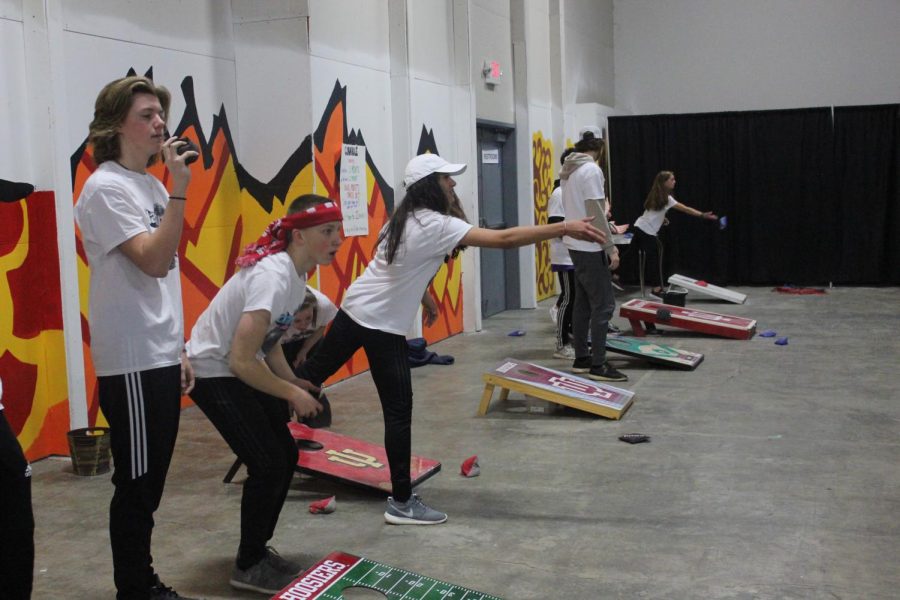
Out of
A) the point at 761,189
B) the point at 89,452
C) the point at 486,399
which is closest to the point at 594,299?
the point at 486,399

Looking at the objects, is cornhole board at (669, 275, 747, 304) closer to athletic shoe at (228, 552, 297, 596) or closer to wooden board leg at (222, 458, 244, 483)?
wooden board leg at (222, 458, 244, 483)

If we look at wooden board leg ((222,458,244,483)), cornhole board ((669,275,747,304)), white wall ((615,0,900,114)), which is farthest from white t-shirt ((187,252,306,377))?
white wall ((615,0,900,114))

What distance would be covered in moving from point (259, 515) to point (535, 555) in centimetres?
118

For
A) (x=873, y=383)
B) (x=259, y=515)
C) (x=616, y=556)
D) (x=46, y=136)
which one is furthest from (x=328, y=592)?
(x=873, y=383)

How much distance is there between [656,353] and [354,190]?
2872 mm

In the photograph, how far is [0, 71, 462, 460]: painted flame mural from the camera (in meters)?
5.33

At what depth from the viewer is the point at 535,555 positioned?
3930 millimetres

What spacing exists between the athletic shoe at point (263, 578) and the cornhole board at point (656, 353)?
488 cm

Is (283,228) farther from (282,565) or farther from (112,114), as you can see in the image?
(282,565)

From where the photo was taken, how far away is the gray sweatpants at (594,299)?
706cm

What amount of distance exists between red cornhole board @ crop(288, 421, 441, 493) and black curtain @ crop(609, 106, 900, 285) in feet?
31.2

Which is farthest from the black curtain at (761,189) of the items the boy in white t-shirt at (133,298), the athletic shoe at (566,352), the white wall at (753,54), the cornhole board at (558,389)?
the boy in white t-shirt at (133,298)

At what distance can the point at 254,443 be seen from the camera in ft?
11.0

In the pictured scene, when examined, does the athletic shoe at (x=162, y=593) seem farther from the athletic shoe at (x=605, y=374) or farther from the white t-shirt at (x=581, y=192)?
the athletic shoe at (x=605, y=374)
